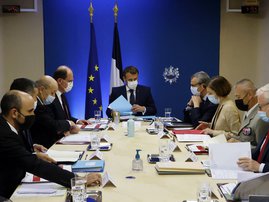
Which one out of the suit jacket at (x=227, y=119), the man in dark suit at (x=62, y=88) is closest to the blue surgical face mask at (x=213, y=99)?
the suit jacket at (x=227, y=119)

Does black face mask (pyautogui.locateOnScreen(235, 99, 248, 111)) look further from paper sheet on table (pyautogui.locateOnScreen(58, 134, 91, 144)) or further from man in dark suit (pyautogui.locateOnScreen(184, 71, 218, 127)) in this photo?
paper sheet on table (pyautogui.locateOnScreen(58, 134, 91, 144))

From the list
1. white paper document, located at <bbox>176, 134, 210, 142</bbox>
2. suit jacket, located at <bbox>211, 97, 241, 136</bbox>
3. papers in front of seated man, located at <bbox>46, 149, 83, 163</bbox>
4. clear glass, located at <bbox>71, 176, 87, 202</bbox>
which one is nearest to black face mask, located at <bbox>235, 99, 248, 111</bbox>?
suit jacket, located at <bbox>211, 97, 241, 136</bbox>

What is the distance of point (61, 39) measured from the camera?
6586mm

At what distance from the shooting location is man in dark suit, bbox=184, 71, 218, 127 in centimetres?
472

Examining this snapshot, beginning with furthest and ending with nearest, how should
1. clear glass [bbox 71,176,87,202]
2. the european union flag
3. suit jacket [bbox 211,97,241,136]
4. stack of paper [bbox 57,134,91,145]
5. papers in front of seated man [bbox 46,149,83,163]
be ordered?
1. the european union flag
2. suit jacket [bbox 211,97,241,136]
3. stack of paper [bbox 57,134,91,145]
4. papers in front of seated man [bbox 46,149,83,163]
5. clear glass [bbox 71,176,87,202]

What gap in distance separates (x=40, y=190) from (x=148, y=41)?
4.84 m

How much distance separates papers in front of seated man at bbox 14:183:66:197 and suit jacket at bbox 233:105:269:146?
1.85m

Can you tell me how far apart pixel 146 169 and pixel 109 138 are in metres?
1.25

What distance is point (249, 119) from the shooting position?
136 inches

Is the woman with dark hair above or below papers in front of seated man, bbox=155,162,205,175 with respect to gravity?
above

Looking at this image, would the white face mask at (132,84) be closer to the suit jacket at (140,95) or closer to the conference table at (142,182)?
the suit jacket at (140,95)

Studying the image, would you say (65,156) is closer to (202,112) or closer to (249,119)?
(249,119)

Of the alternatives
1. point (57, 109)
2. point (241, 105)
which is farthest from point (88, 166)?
point (57, 109)

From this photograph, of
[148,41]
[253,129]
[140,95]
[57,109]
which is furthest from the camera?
[148,41]
